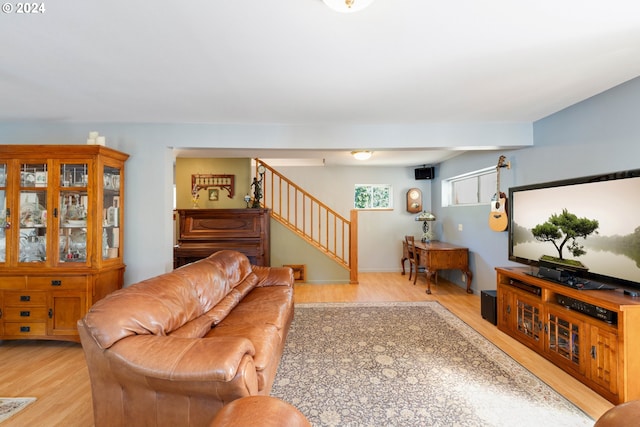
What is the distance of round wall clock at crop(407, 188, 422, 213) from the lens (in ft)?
21.0

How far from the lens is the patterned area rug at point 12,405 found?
188cm

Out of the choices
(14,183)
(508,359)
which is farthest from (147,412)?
(14,183)

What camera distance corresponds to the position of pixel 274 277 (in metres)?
3.34

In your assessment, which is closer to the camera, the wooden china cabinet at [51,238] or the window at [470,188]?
the wooden china cabinet at [51,238]

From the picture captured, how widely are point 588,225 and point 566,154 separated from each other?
106 cm

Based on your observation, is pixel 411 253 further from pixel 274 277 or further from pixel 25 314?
pixel 25 314

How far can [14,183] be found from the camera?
9.38 feet

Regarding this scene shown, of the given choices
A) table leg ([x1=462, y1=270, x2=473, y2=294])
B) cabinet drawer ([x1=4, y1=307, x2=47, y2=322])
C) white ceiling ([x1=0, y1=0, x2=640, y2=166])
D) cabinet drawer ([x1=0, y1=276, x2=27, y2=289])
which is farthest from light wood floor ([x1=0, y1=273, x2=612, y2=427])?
white ceiling ([x1=0, y1=0, x2=640, y2=166])

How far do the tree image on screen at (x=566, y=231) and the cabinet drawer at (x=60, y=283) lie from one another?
4412 millimetres

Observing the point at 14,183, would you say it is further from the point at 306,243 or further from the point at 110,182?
the point at 306,243

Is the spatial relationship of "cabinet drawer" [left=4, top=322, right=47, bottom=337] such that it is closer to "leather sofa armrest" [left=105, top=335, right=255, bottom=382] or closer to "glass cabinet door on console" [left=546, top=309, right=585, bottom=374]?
"leather sofa armrest" [left=105, top=335, right=255, bottom=382]

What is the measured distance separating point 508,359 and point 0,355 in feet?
15.3

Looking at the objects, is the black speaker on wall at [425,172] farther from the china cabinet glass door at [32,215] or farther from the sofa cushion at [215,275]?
the china cabinet glass door at [32,215]

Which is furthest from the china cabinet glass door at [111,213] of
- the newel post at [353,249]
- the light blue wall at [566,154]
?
the light blue wall at [566,154]
